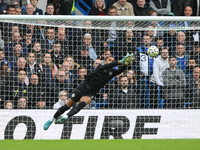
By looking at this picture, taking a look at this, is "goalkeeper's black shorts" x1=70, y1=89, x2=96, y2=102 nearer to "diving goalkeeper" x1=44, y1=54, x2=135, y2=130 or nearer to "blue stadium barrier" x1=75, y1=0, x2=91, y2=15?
"diving goalkeeper" x1=44, y1=54, x2=135, y2=130

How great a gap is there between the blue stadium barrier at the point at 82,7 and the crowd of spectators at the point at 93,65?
1.60 m

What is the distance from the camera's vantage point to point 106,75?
33.8ft

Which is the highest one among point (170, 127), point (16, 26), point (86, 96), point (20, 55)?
point (16, 26)

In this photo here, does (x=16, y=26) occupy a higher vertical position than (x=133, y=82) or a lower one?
higher

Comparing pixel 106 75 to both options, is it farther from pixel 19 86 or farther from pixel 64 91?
pixel 19 86

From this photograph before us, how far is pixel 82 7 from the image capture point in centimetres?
1412

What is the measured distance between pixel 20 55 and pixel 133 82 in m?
2.92

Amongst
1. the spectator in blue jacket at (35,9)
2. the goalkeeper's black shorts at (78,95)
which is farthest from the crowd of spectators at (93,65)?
the goalkeeper's black shorts at (78,95)

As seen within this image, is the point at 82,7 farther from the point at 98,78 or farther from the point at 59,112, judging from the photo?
the point at 59,112

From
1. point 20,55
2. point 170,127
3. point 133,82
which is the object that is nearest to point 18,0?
point 20,55

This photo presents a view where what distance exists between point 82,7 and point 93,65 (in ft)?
9.49

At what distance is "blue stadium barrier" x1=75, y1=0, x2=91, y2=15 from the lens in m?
14.0

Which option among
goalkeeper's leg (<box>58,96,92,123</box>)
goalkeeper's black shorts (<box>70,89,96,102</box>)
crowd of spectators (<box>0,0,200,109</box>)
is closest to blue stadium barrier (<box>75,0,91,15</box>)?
crowd of spectators (<box>0,0,200,109</box>)

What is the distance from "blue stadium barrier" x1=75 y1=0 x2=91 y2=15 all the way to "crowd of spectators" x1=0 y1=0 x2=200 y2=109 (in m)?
1.60
